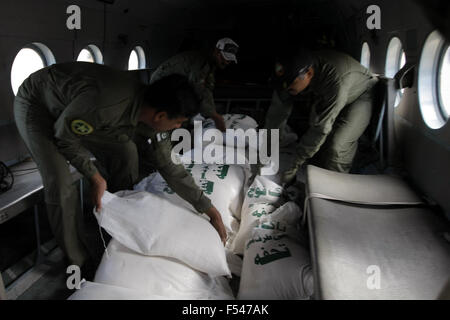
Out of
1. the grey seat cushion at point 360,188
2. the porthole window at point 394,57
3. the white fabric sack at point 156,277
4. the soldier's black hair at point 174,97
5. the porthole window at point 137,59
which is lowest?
the white fabric sack at point 156,277

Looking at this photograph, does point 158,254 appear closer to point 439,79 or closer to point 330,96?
point 330,96

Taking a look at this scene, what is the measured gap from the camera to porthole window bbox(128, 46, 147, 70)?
5.22 meters

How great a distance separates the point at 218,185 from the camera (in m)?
2.54

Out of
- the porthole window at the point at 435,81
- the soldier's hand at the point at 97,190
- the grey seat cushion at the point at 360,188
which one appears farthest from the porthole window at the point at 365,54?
the soldier's hand at the point at 97,190

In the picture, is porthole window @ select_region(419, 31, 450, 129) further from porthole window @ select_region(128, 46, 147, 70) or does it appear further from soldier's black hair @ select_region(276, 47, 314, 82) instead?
porthole window @ select_region(128, 46, 147, 70)

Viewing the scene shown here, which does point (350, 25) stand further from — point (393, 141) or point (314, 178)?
point (314, 178)

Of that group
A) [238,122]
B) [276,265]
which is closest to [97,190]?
[276,265]

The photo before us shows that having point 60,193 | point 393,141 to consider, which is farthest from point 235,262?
point 393,141

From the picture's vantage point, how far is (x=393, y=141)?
9.21ft

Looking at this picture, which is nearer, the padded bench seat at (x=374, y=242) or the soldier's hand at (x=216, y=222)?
the padded bench seat at (x=374, y=242)

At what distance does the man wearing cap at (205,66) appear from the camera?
3.37m

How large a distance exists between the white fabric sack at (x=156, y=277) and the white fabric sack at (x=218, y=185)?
52 centimetres

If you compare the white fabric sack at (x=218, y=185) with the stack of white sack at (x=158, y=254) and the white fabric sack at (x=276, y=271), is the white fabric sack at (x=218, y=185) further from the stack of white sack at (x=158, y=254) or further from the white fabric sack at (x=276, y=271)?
the white fabric sack at (x=276, y=271)

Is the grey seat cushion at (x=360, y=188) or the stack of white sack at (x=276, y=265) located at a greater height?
the grey seat cushion at (x=360, y=188)
